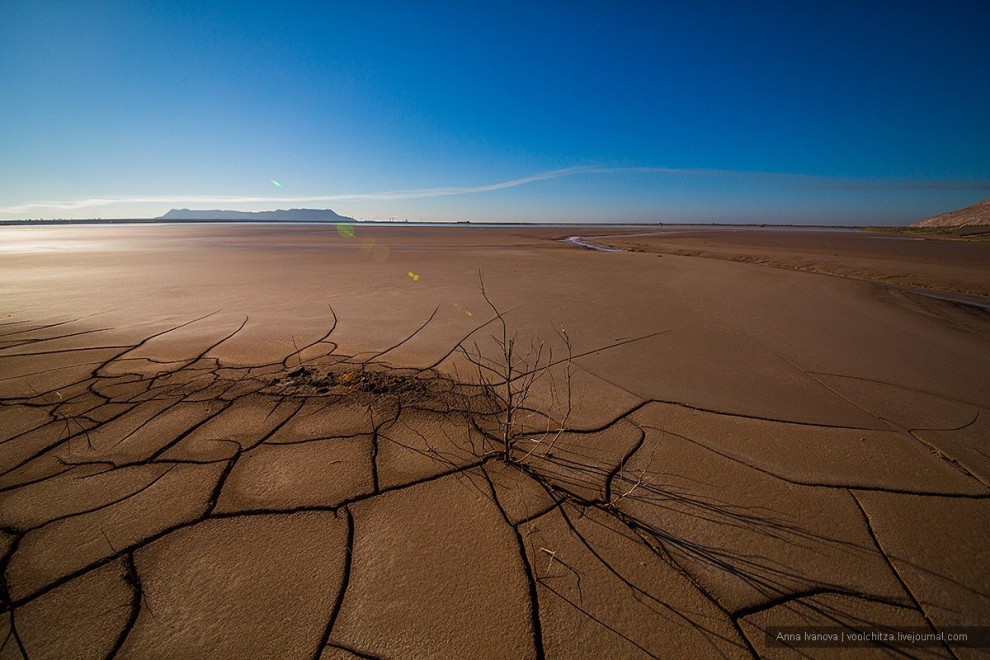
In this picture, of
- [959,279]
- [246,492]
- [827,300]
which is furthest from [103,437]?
[959,279]

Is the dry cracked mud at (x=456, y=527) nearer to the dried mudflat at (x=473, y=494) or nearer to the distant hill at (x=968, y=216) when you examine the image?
the dried mudflat at (x=473, y=494)

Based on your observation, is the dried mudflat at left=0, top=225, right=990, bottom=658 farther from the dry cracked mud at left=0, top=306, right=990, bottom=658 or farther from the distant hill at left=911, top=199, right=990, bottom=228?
the distant hill at left=911, top=199, right=990, bottom=228

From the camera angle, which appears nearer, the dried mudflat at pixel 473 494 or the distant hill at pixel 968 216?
the dried mudflat at pixel 473 494

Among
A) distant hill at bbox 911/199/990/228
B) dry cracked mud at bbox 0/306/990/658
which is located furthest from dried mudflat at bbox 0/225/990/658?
distant hill at bbox 911/199/990/228

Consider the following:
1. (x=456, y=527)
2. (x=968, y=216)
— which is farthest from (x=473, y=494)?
(x=968, y=216)

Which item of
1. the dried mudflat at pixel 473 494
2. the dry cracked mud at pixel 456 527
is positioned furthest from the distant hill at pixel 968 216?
the dry cracked mud at pixel 456 527
